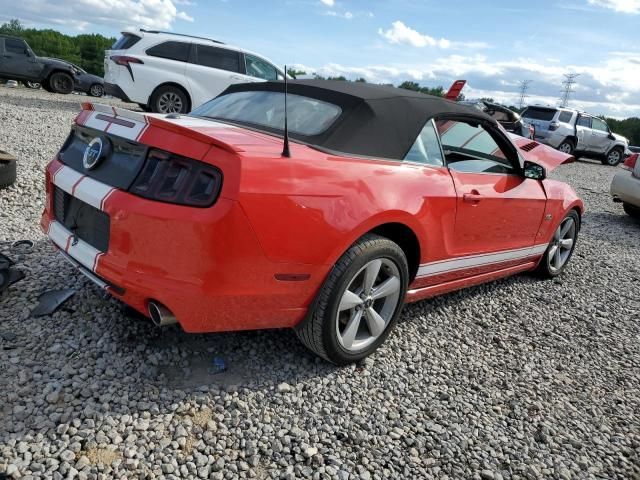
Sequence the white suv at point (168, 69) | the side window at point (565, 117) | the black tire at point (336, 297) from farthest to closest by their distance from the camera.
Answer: the side window at point (565, 117), the white suv at point (168, 69), the black tire at point (336, 297)

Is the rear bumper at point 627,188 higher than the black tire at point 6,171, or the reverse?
the rear bumper at point 627,188

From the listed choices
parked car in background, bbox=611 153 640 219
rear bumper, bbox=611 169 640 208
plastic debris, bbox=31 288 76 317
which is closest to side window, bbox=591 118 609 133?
parked car in background, bbox=611 153 640 219

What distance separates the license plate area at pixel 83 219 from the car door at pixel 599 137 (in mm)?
18575

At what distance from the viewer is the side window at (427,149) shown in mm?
3016

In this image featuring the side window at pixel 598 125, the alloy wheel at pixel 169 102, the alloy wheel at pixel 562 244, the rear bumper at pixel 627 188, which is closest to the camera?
the alloy wheel at pixel 562 244

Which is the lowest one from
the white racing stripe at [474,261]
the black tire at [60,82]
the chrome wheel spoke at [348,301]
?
the black tire at [60,82]

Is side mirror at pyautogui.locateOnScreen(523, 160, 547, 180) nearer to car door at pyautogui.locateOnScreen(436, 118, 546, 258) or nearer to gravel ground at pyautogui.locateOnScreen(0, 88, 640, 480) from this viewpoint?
car door at pyautogui.locateOnScreen(436, 118, 546, 258)

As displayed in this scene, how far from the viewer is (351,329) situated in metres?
2.75

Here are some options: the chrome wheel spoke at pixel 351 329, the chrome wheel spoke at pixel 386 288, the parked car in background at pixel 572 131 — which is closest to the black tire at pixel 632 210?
the chrome wheel spoke at pixel 386 288

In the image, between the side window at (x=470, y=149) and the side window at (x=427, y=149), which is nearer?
the side window at (x=427, y=149)

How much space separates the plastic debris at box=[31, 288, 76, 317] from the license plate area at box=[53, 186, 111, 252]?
1.67 feet

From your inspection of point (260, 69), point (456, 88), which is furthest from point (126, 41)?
point (456, 88)

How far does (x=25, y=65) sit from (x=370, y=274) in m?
17.8

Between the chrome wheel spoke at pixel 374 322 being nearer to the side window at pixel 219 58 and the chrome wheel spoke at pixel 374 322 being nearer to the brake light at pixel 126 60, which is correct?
the brake light at pixel 126 60
